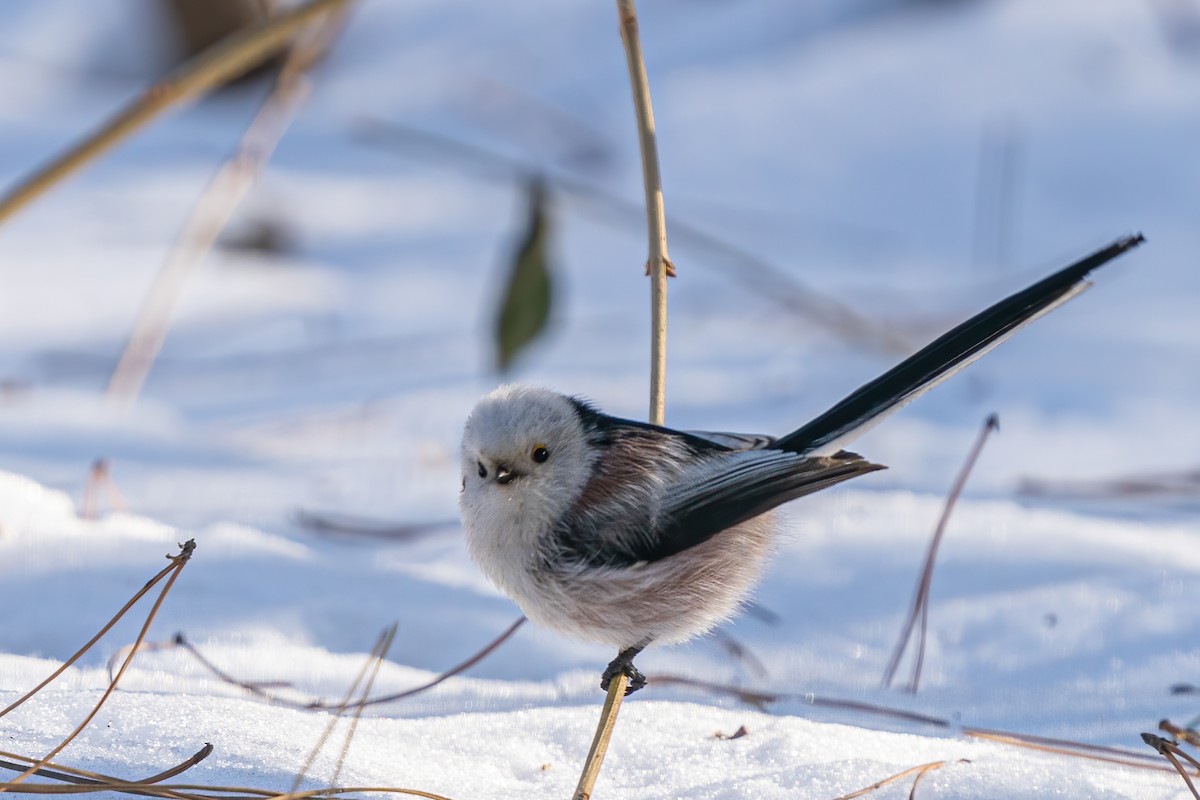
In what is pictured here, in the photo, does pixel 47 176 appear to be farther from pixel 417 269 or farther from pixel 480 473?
pixel 417 269

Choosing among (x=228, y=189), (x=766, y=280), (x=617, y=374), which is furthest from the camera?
(x=766, y=280)

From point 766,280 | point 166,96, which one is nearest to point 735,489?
point 166,96

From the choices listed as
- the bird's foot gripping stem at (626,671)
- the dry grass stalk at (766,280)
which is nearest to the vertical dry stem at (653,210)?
the bird's foot gripping stem at (626,671)

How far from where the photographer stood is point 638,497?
2320 millimetres

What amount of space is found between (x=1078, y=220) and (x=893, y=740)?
412cm

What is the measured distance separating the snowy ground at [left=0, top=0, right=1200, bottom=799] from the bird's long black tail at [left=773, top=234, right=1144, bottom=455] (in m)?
0.50

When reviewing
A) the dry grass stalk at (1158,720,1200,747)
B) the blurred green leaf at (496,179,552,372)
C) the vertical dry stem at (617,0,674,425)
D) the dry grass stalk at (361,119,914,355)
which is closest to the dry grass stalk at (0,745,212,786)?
the vertical dry stem at (617,0,674,425)

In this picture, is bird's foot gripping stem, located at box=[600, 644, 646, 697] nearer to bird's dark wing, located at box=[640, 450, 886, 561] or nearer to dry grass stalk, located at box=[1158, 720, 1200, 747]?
bird's dark wing, located at box=[640, 450, 886, 561]

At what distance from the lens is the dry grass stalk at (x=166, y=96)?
2.25 metres

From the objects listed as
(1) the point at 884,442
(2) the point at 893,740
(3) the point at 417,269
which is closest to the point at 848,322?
(1) the point at 884,442

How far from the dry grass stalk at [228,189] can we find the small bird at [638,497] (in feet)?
6.01

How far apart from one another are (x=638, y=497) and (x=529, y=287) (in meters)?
1.00

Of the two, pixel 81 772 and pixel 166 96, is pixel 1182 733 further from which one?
pixel 166 96

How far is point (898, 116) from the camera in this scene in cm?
646
